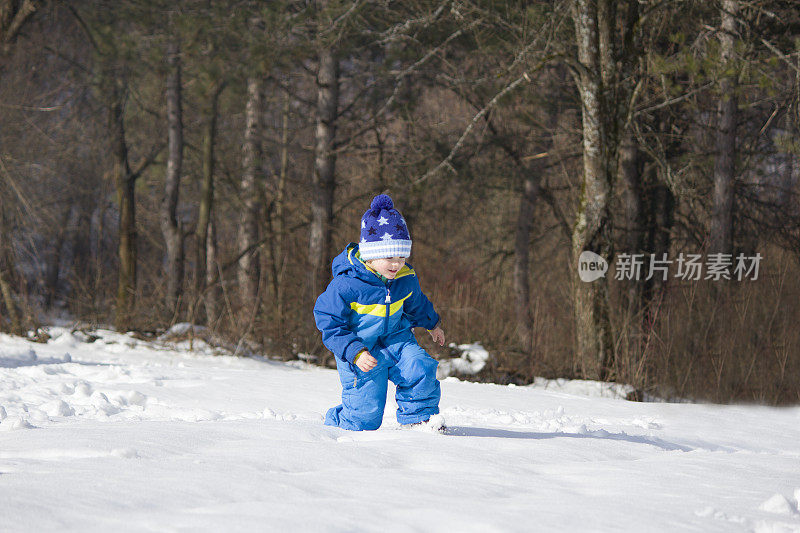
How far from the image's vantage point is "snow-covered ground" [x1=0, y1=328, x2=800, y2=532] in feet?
8.16

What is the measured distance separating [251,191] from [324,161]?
3.38 metres

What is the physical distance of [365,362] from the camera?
425 centimetres

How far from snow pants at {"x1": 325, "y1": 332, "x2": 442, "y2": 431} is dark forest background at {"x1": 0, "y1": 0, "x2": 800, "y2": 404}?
488 centimetres

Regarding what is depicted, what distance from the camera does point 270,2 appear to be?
517 inches

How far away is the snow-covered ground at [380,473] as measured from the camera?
2.49 metres

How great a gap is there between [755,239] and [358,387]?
853cm

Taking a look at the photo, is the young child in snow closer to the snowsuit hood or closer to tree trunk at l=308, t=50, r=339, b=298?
the snowsuit hood

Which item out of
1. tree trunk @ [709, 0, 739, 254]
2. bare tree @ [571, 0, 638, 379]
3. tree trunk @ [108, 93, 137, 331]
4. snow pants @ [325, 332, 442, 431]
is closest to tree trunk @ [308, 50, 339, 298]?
tree trunk @ [108, 93, 137, 331]

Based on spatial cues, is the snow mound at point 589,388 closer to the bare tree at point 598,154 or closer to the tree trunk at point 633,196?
the bare tree at point 598,154

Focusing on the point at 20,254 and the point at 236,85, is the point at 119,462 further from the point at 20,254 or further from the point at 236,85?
the point at 236,85

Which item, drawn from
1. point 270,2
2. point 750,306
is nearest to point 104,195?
point 270,2

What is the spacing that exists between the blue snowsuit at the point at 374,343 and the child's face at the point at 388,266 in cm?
5

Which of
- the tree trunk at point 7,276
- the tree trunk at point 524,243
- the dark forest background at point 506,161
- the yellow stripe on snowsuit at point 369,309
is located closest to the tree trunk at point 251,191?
the dark forest background at point 506,161

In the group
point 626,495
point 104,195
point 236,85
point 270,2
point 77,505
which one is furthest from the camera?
point 104,195
